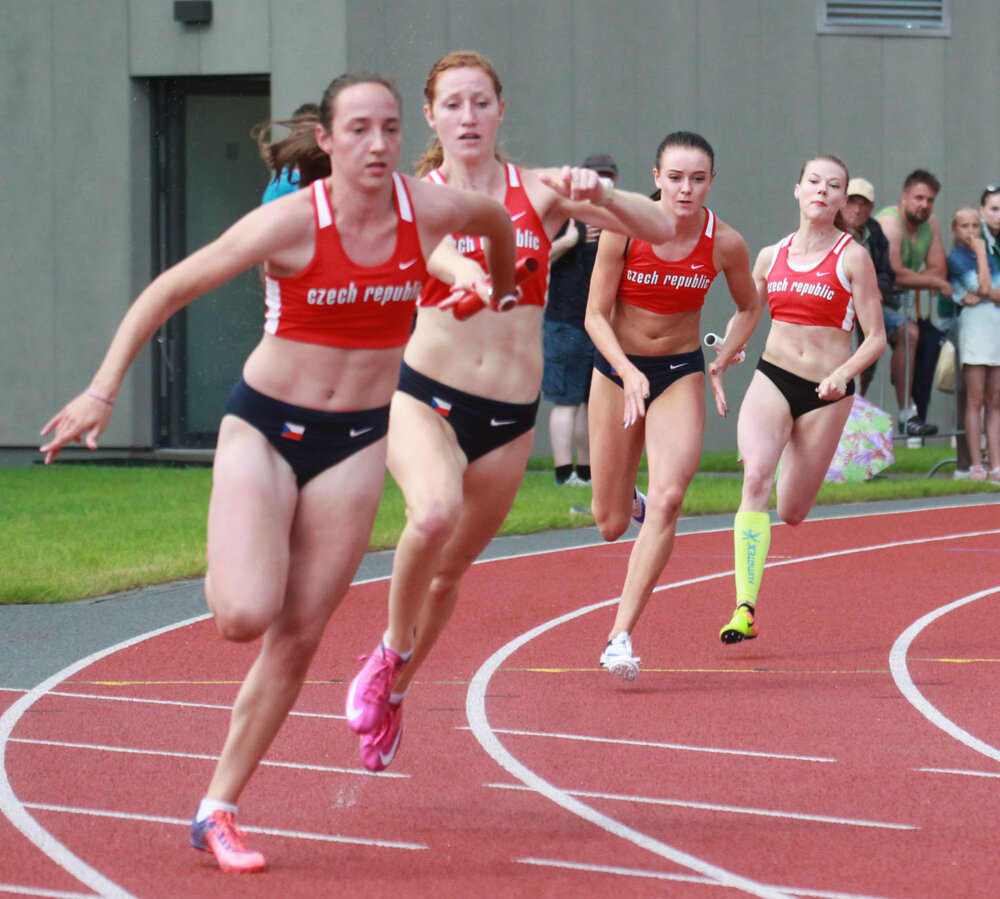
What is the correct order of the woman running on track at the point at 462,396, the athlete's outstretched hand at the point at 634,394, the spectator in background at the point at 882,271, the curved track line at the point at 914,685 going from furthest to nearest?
the spectator in background at the point at 882,271
the athlete's outstretched hand at the point at 634,394
the curved track line at the point at 914,685
the woman running on track at the point at 462,396

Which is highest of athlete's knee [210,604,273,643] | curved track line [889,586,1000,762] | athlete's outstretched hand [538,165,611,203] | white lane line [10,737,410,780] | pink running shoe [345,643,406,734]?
athlete's outstretched hand [538,165,611,203]

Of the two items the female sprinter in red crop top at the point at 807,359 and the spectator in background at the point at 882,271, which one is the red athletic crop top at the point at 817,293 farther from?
the spectator in background at the point at 882,271

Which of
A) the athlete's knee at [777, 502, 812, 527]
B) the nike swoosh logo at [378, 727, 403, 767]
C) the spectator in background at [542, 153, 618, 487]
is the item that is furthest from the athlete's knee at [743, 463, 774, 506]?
the spectator in background at [542, 153, 618, 487]

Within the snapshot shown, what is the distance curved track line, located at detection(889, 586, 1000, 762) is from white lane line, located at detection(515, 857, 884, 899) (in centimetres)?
165

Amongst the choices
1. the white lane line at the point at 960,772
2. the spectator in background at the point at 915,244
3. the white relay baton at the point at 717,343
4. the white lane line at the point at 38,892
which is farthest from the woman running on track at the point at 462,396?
the spectator in background at the point at 915,244

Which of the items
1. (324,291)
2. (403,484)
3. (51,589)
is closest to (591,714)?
(403,484)

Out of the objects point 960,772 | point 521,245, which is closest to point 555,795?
point 960,772

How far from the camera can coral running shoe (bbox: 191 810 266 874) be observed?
436 cm

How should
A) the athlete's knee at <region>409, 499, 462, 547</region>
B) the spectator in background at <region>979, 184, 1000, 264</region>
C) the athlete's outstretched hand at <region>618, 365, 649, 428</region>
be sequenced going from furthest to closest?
1. the spectator in background at <region>979, 184, 1000, 264</region>
2. the athlete's outstretched hand at <region>618, 365, 649, 428</region>
3. the athlete's knee at <region>409, 499, 462, 547</region>

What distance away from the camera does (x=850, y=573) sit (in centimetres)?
1009

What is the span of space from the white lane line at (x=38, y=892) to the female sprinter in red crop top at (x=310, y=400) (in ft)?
1.23

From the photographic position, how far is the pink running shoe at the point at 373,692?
5016 millimetres

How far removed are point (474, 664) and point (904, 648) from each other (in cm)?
202

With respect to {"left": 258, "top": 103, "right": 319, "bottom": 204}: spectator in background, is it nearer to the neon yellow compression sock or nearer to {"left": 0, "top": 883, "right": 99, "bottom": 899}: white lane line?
{"left": 0, "top": 883, "right": 99, "bottom": 899}: white lane line
